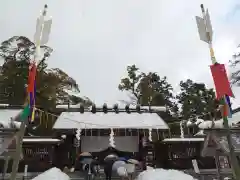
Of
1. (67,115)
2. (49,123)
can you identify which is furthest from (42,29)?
(49,123)

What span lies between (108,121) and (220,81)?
33.8 feet

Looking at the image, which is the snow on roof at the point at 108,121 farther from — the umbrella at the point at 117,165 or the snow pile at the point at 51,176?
the snow pile at the point at 51,176

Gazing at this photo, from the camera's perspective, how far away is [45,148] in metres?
17.8

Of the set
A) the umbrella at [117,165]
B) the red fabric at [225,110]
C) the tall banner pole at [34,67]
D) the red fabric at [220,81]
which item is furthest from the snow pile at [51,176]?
the red fabric at [220,81]

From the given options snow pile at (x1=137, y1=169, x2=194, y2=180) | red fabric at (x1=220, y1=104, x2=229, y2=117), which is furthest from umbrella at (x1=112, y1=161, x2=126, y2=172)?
red fabric at (x1=220, y1=104, x2=229, y2=117)

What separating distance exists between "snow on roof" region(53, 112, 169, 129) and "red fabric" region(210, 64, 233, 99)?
8842 millimetres

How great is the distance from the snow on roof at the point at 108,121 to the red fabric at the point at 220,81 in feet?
29.0

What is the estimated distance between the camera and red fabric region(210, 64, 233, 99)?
898 cm

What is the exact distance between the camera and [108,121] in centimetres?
1839

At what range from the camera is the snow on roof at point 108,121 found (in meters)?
17.4

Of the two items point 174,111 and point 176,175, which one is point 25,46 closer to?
point 174,111

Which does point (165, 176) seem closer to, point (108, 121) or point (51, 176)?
point (51, 176)

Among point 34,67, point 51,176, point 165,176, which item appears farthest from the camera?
point 51,176

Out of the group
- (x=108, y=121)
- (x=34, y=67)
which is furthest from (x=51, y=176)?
(x=108, y=121)
